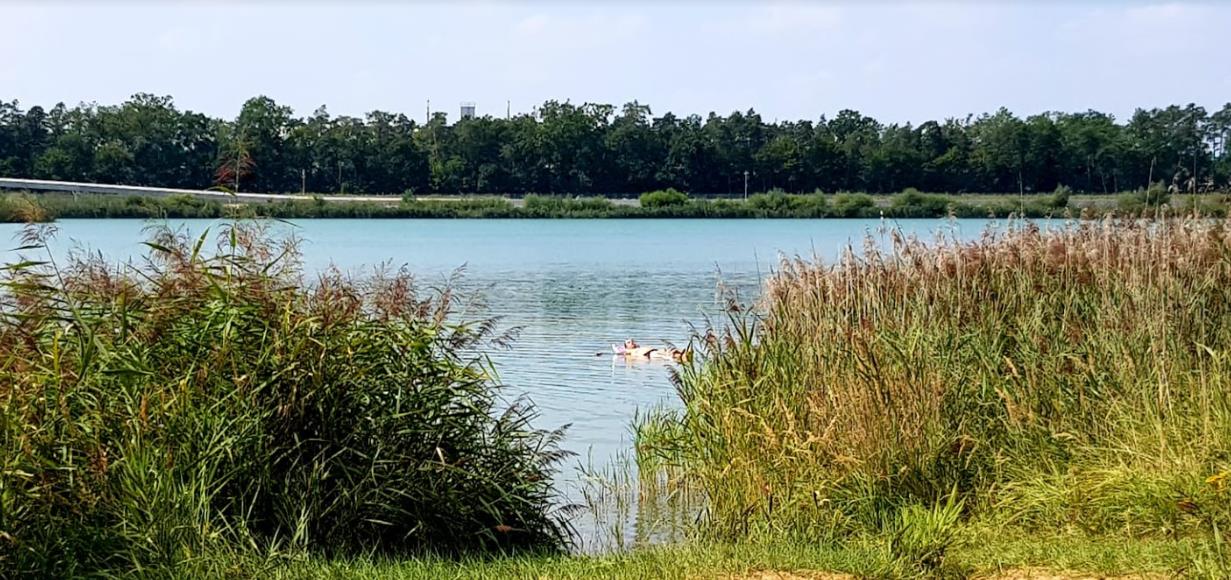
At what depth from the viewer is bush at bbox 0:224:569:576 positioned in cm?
649

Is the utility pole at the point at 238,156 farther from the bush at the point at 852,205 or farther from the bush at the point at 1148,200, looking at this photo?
the bush at the point at 852,205

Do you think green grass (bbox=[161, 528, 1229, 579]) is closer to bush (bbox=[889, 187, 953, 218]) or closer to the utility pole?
the utility pole

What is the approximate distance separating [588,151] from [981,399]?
10863 cm

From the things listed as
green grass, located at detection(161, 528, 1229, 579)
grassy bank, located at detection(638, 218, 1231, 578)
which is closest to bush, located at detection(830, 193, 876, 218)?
grassy bank, located at detection(638, 218, 1231, 578)

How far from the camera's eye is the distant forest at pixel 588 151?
3226 inches

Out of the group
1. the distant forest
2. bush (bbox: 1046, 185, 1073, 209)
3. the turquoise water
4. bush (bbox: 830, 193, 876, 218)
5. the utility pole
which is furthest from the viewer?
bush (bbox: 830, 193, 876, 218)

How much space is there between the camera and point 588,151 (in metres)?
117

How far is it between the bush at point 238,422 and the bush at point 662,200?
100214mm

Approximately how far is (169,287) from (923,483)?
4.86m

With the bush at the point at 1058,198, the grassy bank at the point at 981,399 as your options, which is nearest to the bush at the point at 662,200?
the bush at the point at 1058,198

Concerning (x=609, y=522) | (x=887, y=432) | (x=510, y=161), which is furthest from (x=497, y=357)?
(x=510, y=161)

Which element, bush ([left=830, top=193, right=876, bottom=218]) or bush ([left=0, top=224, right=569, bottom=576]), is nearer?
bush ([left=0, top=224, right=569, bottom=576])

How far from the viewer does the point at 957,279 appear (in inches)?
418

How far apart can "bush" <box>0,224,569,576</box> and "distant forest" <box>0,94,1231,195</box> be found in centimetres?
6349
